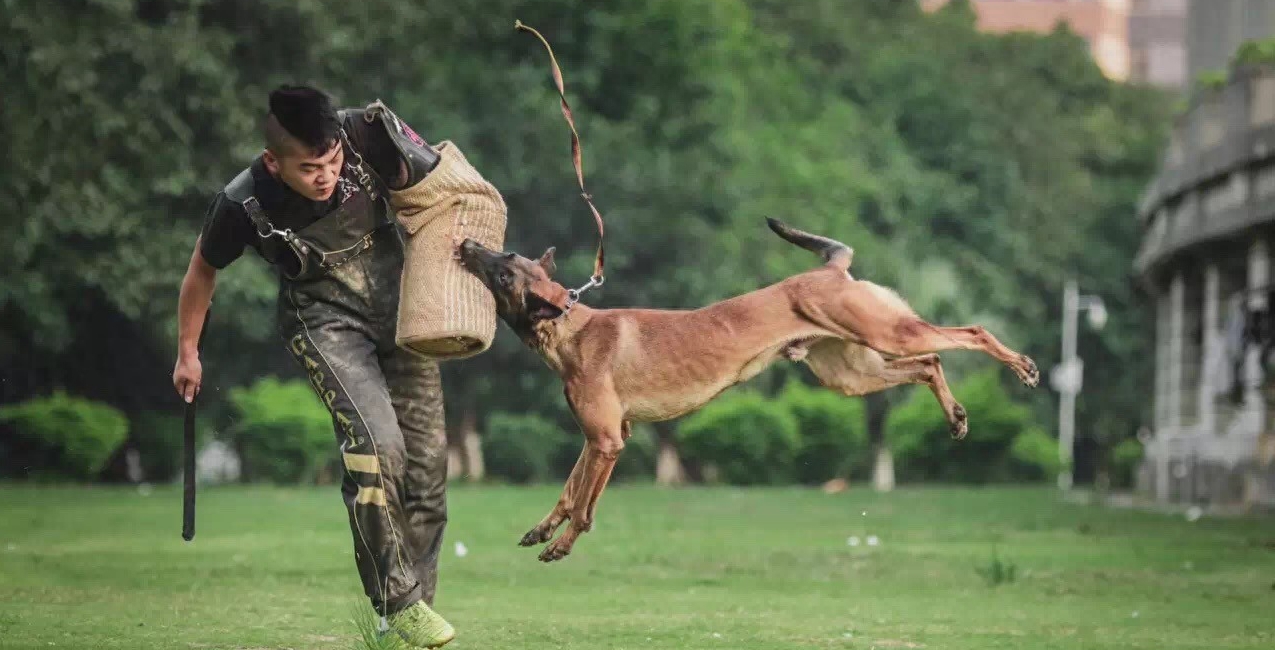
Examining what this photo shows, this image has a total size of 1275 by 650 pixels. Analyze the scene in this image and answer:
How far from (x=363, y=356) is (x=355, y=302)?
233mm

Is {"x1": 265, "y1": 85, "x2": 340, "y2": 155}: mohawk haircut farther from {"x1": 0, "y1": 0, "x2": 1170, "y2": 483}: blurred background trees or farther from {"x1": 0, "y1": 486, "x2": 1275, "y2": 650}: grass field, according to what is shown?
{"x1": 0, "y1": 0, "x2": 1170, "y2": 483}: blurred background trees

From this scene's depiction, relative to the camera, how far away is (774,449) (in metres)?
48.1

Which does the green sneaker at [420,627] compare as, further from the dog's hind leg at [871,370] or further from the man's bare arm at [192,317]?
the dog's hind leg at [871,370]

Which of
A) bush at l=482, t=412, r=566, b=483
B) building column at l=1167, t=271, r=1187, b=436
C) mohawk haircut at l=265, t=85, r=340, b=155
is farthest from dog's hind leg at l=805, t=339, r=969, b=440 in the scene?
bush at l=482, t=412, r=566, b=483

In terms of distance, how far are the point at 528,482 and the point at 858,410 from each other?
742 cm

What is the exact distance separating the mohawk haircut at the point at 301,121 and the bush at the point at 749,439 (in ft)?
128

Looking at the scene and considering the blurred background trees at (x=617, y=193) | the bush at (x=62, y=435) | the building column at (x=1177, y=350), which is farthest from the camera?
the blurred background trees at (x=617, y=193)

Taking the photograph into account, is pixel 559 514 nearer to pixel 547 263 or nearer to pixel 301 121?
pixel 547 263

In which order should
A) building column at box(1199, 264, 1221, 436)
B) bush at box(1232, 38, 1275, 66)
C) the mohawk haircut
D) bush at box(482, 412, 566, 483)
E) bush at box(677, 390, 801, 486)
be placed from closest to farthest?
the mohawk haircut < bush at box(1232, 38, 1275, 66) < building column at box(1199, 264, 1221, 436) < bush at box(677, 390, 801, 486) < bush at box(482, 412, 566, 483)

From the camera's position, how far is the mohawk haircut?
873 cm

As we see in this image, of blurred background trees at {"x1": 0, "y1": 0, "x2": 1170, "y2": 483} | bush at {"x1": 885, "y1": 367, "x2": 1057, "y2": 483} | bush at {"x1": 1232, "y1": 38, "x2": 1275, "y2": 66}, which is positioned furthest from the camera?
bush at {"x1": 885, "y1": 367, "x2": 1057, "y2": 483}

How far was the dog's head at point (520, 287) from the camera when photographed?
8758mm

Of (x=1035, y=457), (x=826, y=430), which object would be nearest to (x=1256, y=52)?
(x=826, y=430)

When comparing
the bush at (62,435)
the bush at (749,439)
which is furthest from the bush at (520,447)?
the bush at (62,435)
